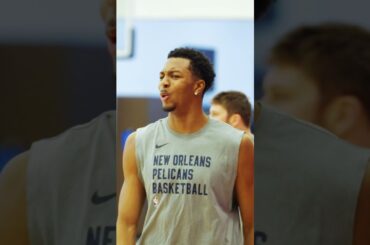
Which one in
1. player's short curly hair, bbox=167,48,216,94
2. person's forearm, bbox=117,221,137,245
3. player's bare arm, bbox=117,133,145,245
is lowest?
person's forearm, bbox=117,221,137,245

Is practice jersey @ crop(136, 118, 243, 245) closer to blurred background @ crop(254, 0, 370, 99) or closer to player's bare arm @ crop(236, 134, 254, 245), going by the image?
player's bare arm @ crop(236, 134, 254, 245)

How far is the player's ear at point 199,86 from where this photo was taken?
13.0 ft

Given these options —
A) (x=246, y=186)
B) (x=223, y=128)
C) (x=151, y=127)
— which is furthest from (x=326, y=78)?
(x=151, y=127)

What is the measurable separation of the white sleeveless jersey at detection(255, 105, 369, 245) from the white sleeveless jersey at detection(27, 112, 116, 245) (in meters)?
0.93

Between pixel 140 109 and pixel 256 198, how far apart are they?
3.00 ft

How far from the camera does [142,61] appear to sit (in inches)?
156

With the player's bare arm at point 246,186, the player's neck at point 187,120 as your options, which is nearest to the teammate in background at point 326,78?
the player's bare arm at point 246,186

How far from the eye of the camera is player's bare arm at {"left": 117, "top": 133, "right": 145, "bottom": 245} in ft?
12.9

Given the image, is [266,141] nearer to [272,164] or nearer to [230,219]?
[272,164]

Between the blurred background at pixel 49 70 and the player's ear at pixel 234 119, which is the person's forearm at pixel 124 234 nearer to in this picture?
the blurred background at pixel 49 70

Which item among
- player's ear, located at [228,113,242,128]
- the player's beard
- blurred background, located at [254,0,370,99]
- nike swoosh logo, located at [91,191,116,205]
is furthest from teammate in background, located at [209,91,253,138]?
nike swoosh logo, located at [91,191,116,205]

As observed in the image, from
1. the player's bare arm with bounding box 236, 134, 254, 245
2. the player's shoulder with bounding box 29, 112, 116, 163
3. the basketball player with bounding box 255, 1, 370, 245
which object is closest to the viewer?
the basketball player with bounding box 255, 1, 370, 245

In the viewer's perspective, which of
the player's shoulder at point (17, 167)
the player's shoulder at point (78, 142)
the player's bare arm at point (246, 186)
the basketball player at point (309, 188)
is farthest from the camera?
the player's shoulder at point (17, 167)

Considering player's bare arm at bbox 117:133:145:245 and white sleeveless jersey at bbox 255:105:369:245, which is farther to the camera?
player's bare arm at bbox 117:133:145:245
